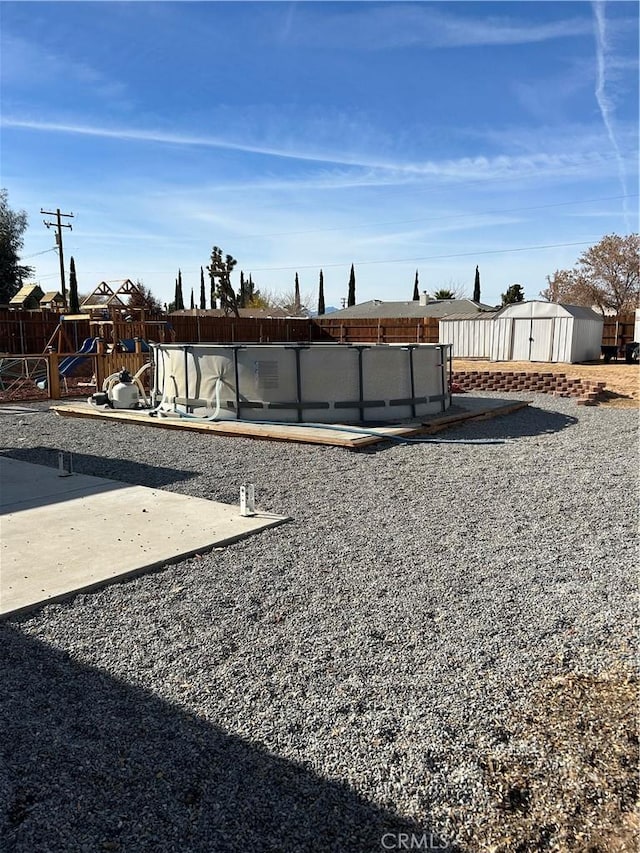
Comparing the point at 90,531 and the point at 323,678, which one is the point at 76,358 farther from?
the point at 323,678

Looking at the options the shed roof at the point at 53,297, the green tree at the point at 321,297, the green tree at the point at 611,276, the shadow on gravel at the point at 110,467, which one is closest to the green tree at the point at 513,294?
the green tree at the point at 611,276

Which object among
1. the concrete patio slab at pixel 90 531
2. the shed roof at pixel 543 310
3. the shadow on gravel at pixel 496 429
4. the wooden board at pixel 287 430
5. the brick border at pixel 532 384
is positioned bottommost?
the concrete patio slab at pixel 90 531

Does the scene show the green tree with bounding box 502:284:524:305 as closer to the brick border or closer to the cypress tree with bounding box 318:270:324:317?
the cypress tree with bounding box 318:270:324:317

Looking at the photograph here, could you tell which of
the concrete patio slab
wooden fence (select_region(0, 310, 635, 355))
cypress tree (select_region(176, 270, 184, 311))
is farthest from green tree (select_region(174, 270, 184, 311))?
the concrete patio slab

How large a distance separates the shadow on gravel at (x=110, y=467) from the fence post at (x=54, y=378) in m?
6.04

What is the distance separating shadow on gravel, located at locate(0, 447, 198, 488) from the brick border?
9321 mm

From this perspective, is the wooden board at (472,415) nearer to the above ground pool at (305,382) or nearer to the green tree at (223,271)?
the above ground pool at (305,382)

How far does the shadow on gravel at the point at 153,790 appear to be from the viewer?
187cm

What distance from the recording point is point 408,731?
2352 millimetres

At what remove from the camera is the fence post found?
1374cm

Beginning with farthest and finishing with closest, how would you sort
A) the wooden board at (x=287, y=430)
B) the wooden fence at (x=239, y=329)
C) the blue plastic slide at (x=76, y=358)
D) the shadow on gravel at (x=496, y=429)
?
1. the wooden fence at (x=239, y=329)
2. the blue plastic slide at (x=76, y=358)
3. the shadow on gravel at (x=496, y=429)
4. the wooden board at (x=287, y=430)

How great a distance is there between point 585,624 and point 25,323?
19.8 m

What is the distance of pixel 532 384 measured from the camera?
1505 centimetres

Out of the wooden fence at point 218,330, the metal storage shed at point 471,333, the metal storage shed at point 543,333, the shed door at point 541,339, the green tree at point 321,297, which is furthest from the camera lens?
the green tree at point 321,297
